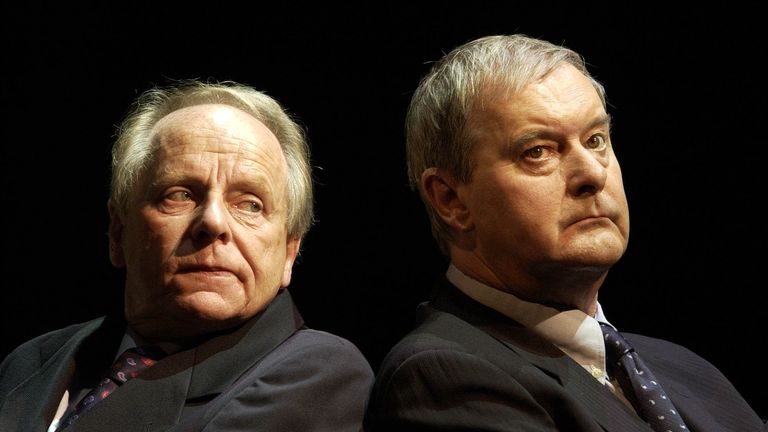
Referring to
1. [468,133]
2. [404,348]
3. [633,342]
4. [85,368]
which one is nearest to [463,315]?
[404,348]

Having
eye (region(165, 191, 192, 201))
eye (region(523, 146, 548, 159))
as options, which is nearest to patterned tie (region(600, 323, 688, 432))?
eye (region(523, 146, 548, 159))

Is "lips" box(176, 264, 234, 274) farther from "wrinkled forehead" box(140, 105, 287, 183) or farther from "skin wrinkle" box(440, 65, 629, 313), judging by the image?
"skin wrinkle" box(440, 65, 629, 313)

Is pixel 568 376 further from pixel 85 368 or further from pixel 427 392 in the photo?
pixel 85 368

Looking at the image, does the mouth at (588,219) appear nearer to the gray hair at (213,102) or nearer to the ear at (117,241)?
the gray hair at (213,102)

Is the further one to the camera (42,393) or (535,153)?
(42,393)

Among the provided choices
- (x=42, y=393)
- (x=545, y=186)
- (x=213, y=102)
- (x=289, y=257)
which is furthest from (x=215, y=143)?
(x=545, y=186)

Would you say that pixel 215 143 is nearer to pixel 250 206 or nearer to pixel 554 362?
pixel 250 206

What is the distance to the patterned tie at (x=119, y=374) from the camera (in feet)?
8.47

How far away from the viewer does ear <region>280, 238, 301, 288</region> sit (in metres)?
2.92

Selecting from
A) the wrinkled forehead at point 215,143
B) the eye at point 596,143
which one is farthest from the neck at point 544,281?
the wrinkled forehead at point 215,143

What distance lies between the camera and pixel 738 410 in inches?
109

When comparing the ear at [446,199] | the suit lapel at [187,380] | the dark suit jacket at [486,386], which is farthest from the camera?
the ear at [446,199]

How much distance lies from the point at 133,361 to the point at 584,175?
4.32ft

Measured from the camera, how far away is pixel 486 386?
2268 millimetres
